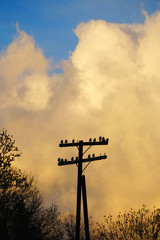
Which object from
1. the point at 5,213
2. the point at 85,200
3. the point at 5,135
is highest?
the point at 5,135

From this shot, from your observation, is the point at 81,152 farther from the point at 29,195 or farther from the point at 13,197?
the point at 29,195

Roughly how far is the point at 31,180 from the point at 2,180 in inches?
406

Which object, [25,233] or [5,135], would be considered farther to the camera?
[25,233]

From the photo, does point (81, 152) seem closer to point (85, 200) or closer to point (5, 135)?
point (85, 200)

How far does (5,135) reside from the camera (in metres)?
29.7

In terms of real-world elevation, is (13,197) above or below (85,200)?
above

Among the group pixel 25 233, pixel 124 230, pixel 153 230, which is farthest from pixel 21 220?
pixel 153 230

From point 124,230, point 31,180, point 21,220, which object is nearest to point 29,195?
point 31,180

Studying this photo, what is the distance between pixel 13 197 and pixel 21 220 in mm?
2611

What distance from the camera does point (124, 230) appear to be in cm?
3928

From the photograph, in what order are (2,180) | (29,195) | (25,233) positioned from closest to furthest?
(2,180) < (25,233) < (29,195)

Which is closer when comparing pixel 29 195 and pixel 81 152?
pixel 81 152

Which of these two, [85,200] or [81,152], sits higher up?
[81,152]

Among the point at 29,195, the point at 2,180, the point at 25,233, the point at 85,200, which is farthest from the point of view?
the point at 29,195
